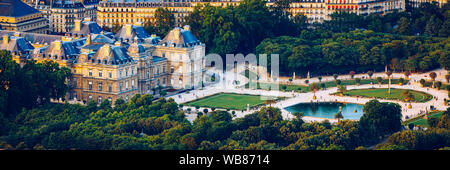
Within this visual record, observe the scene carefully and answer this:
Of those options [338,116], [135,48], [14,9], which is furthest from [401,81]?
[14,9]

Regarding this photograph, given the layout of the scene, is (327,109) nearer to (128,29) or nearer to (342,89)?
(342,89)

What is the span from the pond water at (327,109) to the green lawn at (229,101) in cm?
487

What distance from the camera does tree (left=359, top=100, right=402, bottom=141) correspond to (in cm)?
8488

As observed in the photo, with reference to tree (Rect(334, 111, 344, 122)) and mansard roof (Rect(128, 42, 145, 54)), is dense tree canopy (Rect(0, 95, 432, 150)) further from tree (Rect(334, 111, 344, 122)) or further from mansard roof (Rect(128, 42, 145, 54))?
mansard roof (Rect(128, 42, 145, 54))

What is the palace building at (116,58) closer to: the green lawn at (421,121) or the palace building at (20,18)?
the palace building at (20,18)

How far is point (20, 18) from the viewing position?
409 ft

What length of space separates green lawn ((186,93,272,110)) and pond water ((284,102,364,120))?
4.87 meters

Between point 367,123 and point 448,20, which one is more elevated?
point 448,20

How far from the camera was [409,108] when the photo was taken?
9819cm

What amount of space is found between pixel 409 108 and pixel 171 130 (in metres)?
31.1

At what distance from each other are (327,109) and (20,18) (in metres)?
49.7

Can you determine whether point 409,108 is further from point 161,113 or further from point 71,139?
point 71,139

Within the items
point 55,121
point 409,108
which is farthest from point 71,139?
point 409,108

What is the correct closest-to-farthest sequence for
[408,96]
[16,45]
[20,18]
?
[408,96], [16,45], [20,18]
